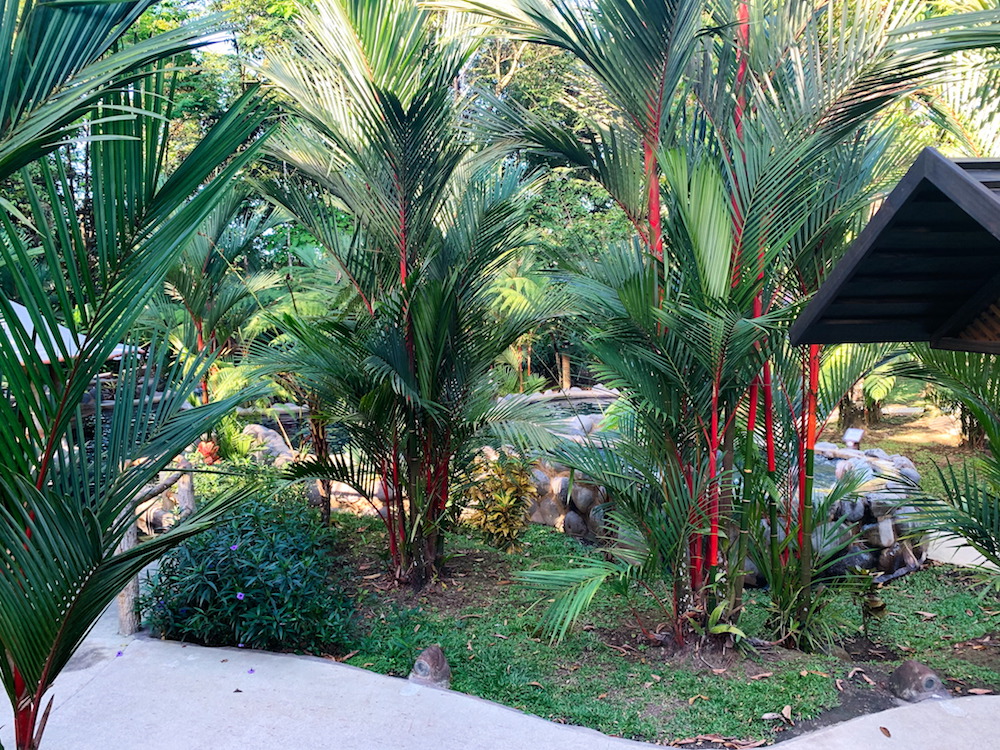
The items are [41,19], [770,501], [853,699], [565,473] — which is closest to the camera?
[41,19]

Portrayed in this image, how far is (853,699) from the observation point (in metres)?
3.79

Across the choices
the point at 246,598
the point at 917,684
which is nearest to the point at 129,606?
the point at 246,598

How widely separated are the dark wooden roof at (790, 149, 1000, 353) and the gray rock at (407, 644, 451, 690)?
2.41 metres

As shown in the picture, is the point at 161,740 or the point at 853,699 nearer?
the point at 161,740

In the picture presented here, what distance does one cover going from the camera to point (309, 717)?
3537 mm

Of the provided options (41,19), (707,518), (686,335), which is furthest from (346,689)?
(41,19)

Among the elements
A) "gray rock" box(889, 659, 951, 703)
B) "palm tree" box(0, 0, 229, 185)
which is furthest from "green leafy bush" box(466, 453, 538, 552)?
"palm tree" box(0, 0, 229, 185)

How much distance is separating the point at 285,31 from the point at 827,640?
1120 cm

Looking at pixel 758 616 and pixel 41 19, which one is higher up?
pixel 41 19

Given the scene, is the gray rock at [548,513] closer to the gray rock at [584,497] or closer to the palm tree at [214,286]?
the gray rock at [584,497]

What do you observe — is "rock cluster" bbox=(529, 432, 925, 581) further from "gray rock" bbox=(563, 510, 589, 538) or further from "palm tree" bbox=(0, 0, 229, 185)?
"palm tree" bbox=(0, 0, 229, 185)

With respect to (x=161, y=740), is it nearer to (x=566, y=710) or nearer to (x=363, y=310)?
(x=566, y=710)

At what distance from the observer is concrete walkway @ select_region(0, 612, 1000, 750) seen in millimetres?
3320

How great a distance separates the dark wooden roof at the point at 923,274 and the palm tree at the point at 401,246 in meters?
2.45
